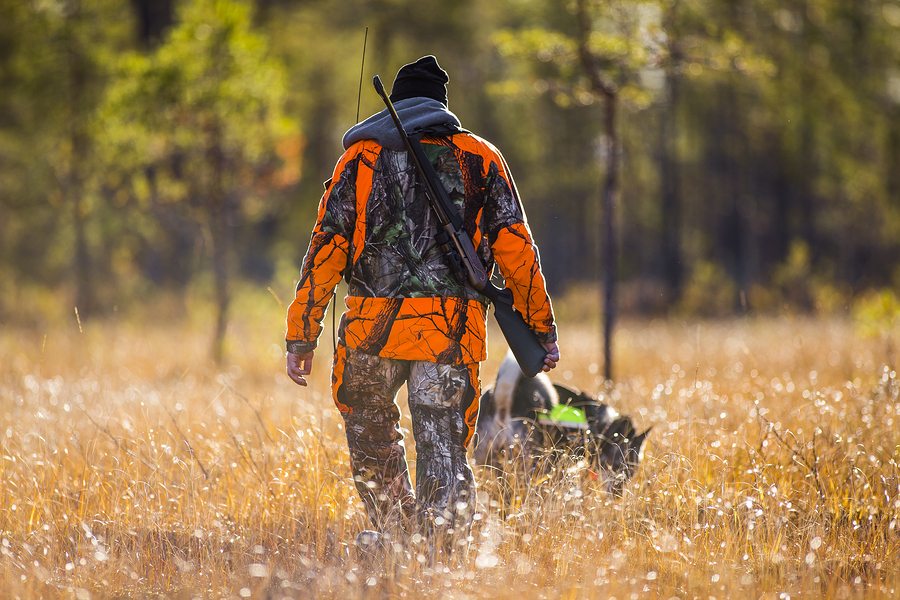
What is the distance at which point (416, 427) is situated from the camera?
12.1 feet

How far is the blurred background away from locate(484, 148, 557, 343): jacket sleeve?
2.08 metres

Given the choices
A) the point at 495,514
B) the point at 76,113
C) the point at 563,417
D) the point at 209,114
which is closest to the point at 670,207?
the point at 76,113

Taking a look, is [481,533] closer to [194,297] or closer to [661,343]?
[661,343]

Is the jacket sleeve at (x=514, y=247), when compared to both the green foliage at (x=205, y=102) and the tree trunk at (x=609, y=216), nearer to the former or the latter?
the tree trunk at (x=609, y=216)

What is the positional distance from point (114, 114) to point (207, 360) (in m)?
3.19

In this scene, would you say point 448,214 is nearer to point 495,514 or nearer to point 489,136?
point 495,514

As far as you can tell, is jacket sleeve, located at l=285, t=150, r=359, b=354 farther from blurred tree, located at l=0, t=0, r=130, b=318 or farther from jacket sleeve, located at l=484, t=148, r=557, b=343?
blurred tree, located at l=0, t=0, r=130, b=318

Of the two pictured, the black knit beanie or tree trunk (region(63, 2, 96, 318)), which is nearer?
the black knit beanie

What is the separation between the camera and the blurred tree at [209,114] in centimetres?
1062

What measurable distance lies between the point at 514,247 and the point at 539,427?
1.24 metres

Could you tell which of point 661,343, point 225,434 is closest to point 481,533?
point 225,434

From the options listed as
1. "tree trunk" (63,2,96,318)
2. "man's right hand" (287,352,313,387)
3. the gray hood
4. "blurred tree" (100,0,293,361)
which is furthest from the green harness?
"tree trunk" (63,2,96,318)

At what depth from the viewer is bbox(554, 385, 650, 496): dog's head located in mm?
4238

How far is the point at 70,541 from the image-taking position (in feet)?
12.5
